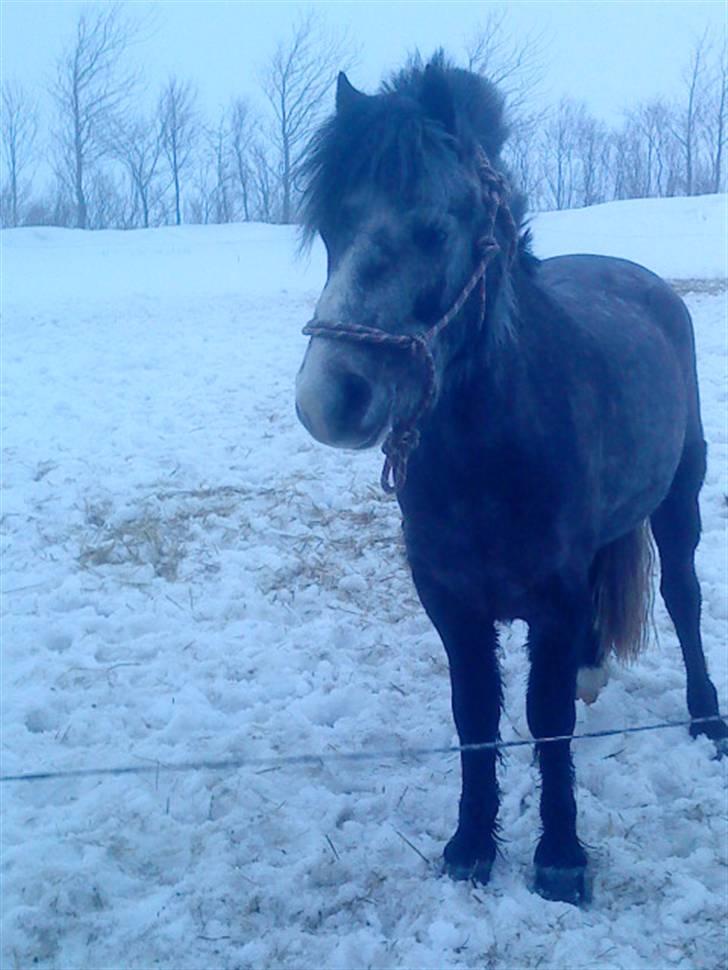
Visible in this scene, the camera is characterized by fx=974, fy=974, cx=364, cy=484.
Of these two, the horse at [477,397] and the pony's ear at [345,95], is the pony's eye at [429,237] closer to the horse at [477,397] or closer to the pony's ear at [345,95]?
the horse at [477,397]

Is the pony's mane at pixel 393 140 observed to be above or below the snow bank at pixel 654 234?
below

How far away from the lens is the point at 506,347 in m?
2.43

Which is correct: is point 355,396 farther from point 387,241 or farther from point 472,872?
point 472,872

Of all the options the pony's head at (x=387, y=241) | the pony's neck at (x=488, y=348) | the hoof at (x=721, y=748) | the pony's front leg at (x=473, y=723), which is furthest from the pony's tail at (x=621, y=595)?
the pony's head at (x=387, y=241)

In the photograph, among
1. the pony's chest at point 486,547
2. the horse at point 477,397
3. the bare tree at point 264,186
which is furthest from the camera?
the bare tree at point 264,186

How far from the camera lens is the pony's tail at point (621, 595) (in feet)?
11.6

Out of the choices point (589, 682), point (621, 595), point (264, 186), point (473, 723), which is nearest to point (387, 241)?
point (473, 723)

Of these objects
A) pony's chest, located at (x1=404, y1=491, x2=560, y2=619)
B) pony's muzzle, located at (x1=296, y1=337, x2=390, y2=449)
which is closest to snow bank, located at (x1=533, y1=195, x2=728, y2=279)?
pony's chest, located at (x1=404, y1=491, x2=560, y2=619)

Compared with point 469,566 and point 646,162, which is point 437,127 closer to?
point 469,566

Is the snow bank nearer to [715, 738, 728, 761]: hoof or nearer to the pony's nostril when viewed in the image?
[715, 738, 728, 761]: hoof

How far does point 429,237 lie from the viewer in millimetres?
2088

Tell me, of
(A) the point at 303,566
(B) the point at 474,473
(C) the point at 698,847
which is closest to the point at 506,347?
(B) the point at 474,473

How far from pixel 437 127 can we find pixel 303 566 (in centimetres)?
301

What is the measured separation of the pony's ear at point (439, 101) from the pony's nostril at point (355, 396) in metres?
0.65
